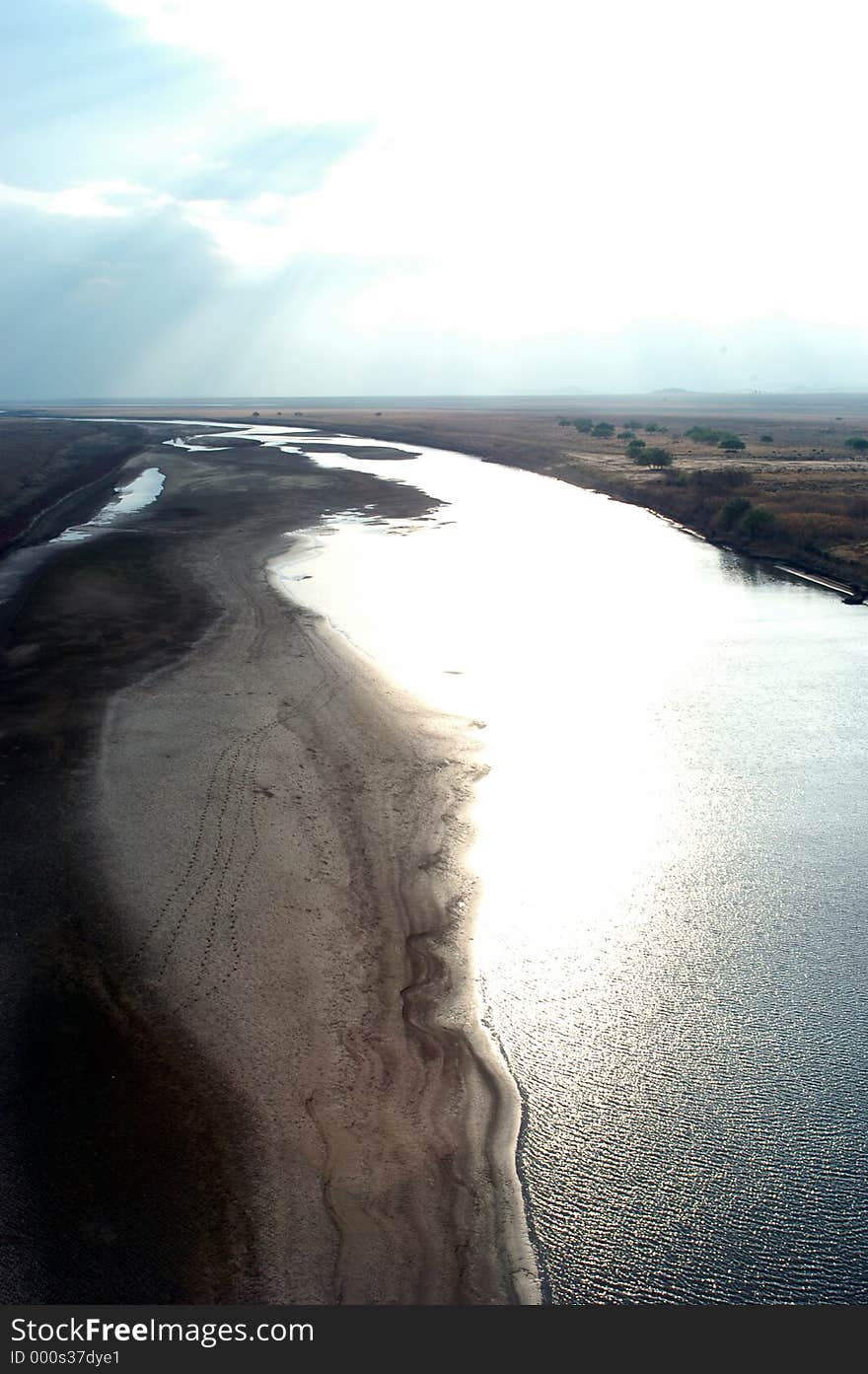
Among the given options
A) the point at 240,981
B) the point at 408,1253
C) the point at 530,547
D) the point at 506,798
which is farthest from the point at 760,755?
the point at 530,547

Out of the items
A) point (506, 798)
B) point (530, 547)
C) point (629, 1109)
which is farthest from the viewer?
point (530, 547)

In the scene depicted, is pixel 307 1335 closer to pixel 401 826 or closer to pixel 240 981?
pixel 240 981

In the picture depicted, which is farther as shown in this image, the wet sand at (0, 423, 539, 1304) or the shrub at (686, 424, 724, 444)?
the shrub at (686, 424, 724, 444)

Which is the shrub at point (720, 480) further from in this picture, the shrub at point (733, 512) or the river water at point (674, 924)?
the river water at point (674, 924)

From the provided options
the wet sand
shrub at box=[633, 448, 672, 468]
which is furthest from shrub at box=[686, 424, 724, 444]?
the wet sand

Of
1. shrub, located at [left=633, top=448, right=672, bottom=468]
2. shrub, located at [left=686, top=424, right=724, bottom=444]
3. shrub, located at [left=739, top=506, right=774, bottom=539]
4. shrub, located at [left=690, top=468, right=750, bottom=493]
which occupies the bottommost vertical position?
shrub, located at [left=739, top=506, right=774, bottom=539]

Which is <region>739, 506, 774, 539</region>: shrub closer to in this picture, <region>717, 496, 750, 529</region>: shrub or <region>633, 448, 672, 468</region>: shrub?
<region>717, 496, 750, 529</region>: shrub

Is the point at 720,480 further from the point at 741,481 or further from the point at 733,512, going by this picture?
the point at 733,512
